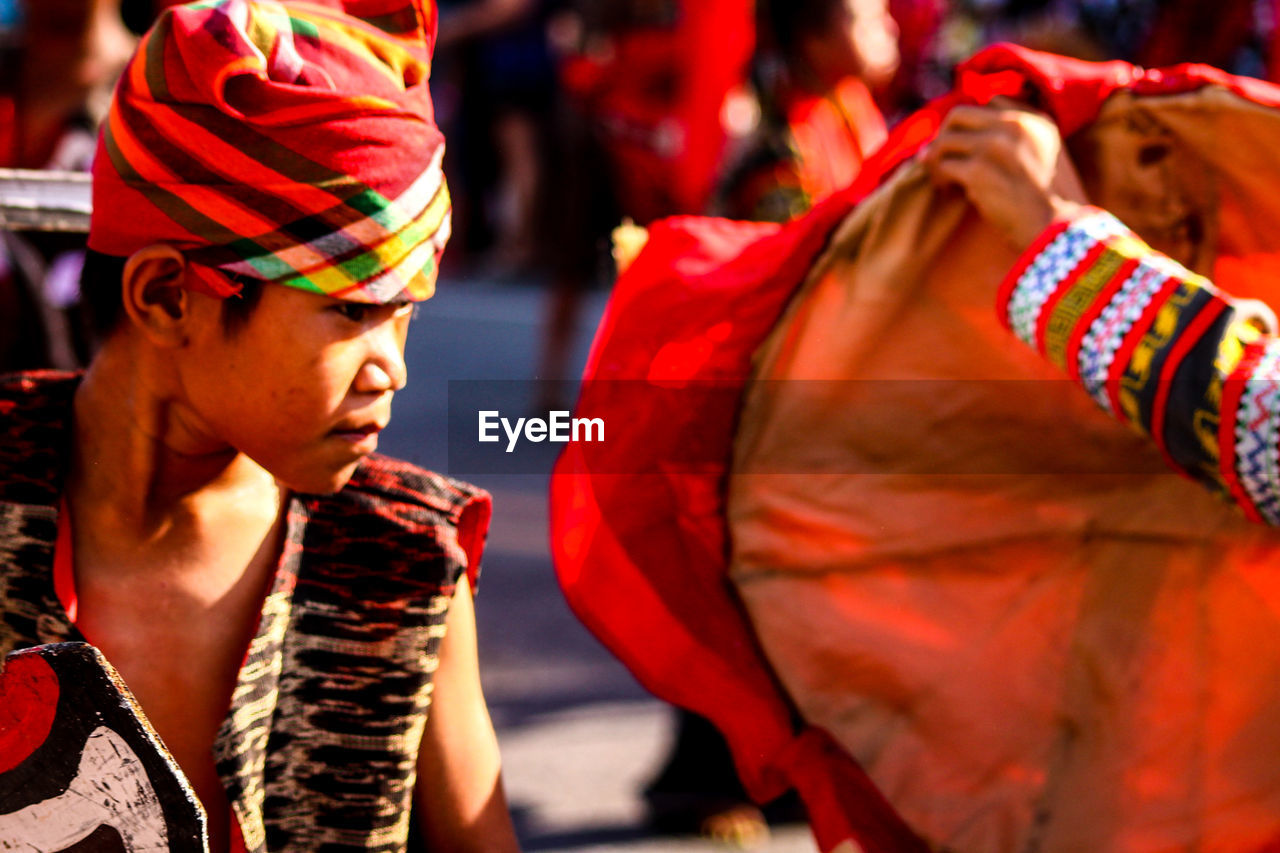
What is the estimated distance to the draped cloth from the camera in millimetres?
1654

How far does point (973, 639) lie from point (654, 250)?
25.4 inches

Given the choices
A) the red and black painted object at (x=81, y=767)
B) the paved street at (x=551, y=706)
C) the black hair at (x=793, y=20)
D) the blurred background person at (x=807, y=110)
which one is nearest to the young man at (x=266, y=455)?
the red and black painted object at (x=81, y=767)

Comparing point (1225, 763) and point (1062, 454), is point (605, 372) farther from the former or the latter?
point (1225, 763)

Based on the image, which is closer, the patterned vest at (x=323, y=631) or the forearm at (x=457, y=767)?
the patterned vest at (x=323, y=631)

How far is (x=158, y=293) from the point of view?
1415 millimetres

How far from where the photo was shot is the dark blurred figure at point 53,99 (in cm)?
256

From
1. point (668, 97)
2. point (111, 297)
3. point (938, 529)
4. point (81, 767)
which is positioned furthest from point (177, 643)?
point (668, 97)

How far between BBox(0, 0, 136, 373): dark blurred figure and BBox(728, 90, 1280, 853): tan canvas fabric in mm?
1478

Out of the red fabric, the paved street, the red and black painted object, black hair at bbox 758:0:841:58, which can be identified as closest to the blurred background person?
black hair at bbox 758:0:841:58

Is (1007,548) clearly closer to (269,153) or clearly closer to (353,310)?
(353,310)

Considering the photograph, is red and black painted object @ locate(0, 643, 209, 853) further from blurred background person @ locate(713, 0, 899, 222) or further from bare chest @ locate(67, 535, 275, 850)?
blurred background person @ locate(713, 0, 899, 222)

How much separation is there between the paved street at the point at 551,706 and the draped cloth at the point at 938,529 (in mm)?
401

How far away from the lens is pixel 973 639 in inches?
67.5

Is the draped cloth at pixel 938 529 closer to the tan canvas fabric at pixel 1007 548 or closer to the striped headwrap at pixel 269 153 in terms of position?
the tan canvas fabric at pixel 1007 548
